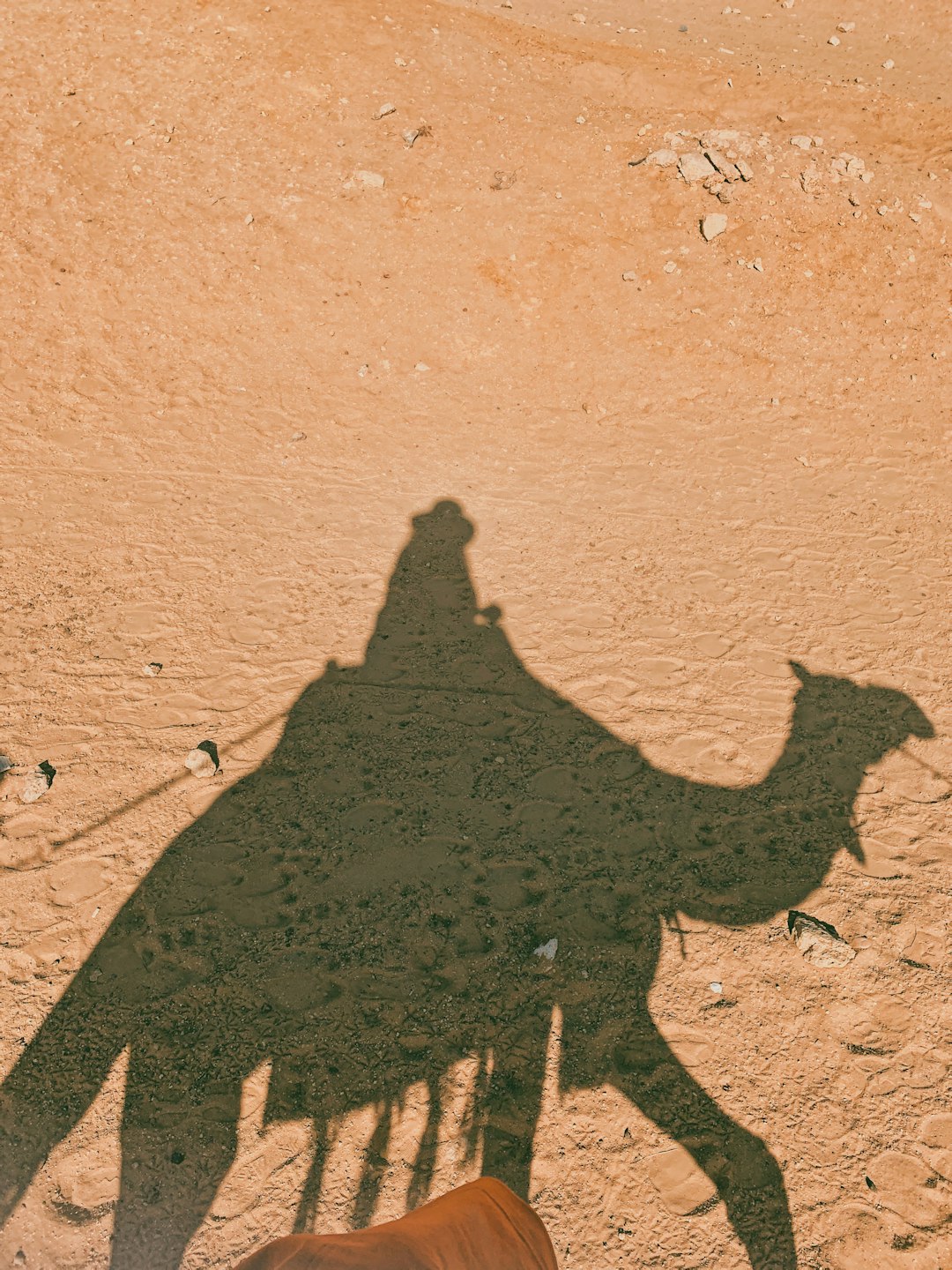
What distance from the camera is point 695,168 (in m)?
8.55

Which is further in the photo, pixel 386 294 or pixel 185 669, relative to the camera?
pixel 386 294

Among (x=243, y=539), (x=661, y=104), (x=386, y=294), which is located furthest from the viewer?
(x=661, y=104)

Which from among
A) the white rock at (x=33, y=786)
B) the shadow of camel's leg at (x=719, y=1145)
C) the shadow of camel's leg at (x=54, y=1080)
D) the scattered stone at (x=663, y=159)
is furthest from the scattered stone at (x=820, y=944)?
the scattered stone at (x=663, y=159)

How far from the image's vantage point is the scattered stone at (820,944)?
372cm

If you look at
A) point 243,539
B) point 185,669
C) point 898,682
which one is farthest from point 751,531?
point 185,669

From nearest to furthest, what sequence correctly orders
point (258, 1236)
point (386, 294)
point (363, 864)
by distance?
point (258, 1236), point (363, 864), point (386, 294)

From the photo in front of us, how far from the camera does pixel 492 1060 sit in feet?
11.0

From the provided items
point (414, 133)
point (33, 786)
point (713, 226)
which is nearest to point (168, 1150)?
point (33, 786)

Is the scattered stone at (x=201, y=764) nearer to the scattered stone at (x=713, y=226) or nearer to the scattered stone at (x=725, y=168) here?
the scattered stone at (x=713, y=226)

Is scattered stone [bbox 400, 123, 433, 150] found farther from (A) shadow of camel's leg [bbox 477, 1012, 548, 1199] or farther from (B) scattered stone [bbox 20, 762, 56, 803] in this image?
(A) shadow of camel's leg [bbox 477, 1012, 548, 1199]

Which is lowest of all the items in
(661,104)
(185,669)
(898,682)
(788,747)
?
(788,747)

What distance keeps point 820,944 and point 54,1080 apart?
3.34 m

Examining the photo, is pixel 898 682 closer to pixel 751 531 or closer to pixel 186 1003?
pixel 751 531

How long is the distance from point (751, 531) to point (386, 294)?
170 inches
